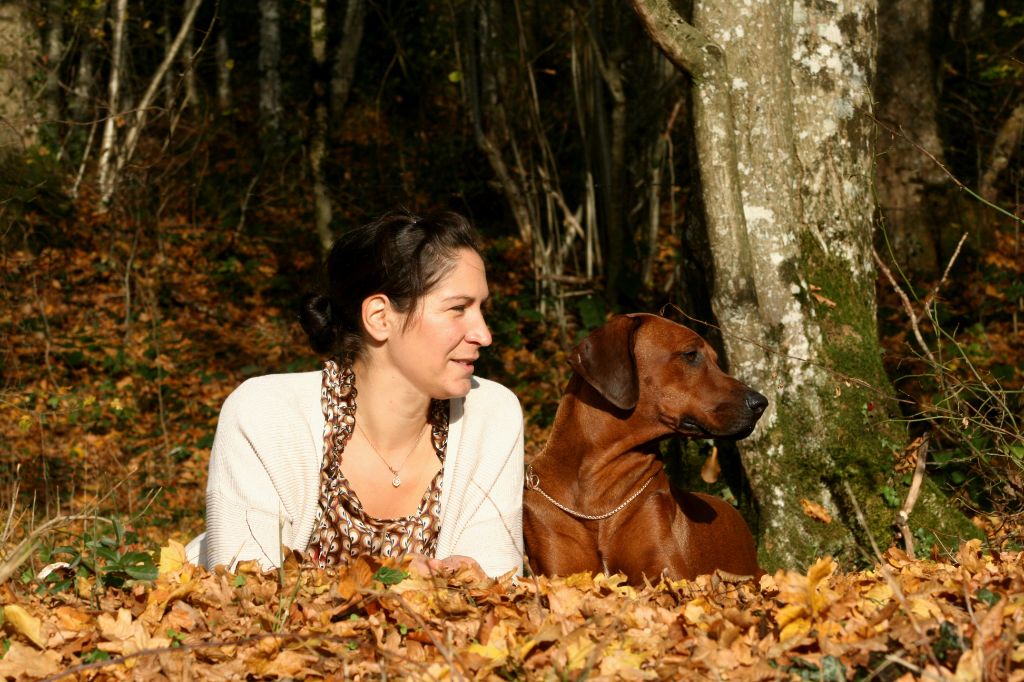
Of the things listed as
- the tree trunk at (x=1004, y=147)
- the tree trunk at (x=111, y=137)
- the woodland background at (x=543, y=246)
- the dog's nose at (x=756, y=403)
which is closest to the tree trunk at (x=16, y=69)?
the woodland background at (x=543, y=246)

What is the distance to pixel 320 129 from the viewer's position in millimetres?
11039

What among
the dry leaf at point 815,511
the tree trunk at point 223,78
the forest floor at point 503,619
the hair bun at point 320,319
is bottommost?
the dry leaf at point 815,511

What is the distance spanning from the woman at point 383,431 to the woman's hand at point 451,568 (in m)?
0.12

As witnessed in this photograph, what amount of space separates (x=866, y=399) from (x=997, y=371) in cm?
329

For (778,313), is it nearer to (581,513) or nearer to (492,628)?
(581,513)

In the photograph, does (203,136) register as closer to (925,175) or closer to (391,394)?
(925,175)

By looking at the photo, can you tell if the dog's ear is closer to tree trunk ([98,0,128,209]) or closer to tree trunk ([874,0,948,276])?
tree trunk ([874,0,948,276])

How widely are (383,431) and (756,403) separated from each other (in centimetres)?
149

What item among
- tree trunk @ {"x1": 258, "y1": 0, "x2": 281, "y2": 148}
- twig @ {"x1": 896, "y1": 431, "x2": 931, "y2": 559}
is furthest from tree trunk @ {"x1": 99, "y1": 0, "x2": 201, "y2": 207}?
twig @ {"x1": 896, "y1": 431, "x2": 931, "y2": 559}

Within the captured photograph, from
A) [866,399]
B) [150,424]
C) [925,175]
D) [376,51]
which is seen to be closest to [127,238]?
[150,424]

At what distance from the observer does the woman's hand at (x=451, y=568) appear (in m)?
3.28

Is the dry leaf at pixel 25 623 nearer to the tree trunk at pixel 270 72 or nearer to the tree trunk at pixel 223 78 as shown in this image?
the tree trunk at pixel 270 72

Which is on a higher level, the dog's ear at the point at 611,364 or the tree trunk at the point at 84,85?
the tree trunk at the point at 84,85

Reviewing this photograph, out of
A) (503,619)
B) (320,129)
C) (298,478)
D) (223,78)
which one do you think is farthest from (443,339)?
(223,78)
